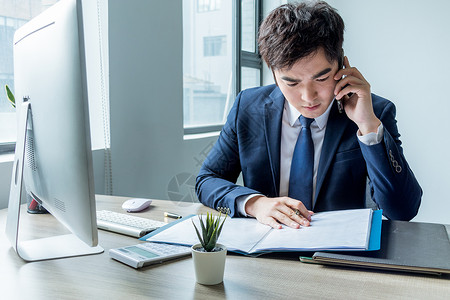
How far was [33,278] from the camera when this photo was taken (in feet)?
2.59

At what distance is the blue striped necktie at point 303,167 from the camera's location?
1360 millimetres

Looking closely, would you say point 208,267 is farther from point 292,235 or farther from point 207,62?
point 207,62

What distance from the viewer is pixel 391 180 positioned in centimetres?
121

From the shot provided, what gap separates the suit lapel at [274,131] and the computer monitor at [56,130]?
2.24ft

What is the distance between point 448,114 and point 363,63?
81 centimetres

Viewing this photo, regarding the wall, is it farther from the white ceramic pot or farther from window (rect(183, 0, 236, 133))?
the white ceramic pot

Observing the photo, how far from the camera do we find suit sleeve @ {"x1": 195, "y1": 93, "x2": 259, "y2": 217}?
4.12ft

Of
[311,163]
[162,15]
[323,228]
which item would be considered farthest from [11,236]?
[162,15]

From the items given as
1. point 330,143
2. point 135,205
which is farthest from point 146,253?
point 330,143

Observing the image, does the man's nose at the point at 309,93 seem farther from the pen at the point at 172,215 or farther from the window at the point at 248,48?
the window at the point at 248,48

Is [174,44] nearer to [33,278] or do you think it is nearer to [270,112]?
[270,112]

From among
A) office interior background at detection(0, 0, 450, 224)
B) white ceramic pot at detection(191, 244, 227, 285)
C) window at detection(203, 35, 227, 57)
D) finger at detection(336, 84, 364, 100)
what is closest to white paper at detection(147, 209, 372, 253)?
white ceramic pot at detection(191, 244, 227, 285)

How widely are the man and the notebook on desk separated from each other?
0.65ft

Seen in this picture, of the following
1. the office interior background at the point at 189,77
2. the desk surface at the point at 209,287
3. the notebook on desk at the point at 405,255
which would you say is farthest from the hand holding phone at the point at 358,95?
the office interior background at the point at 189,77
